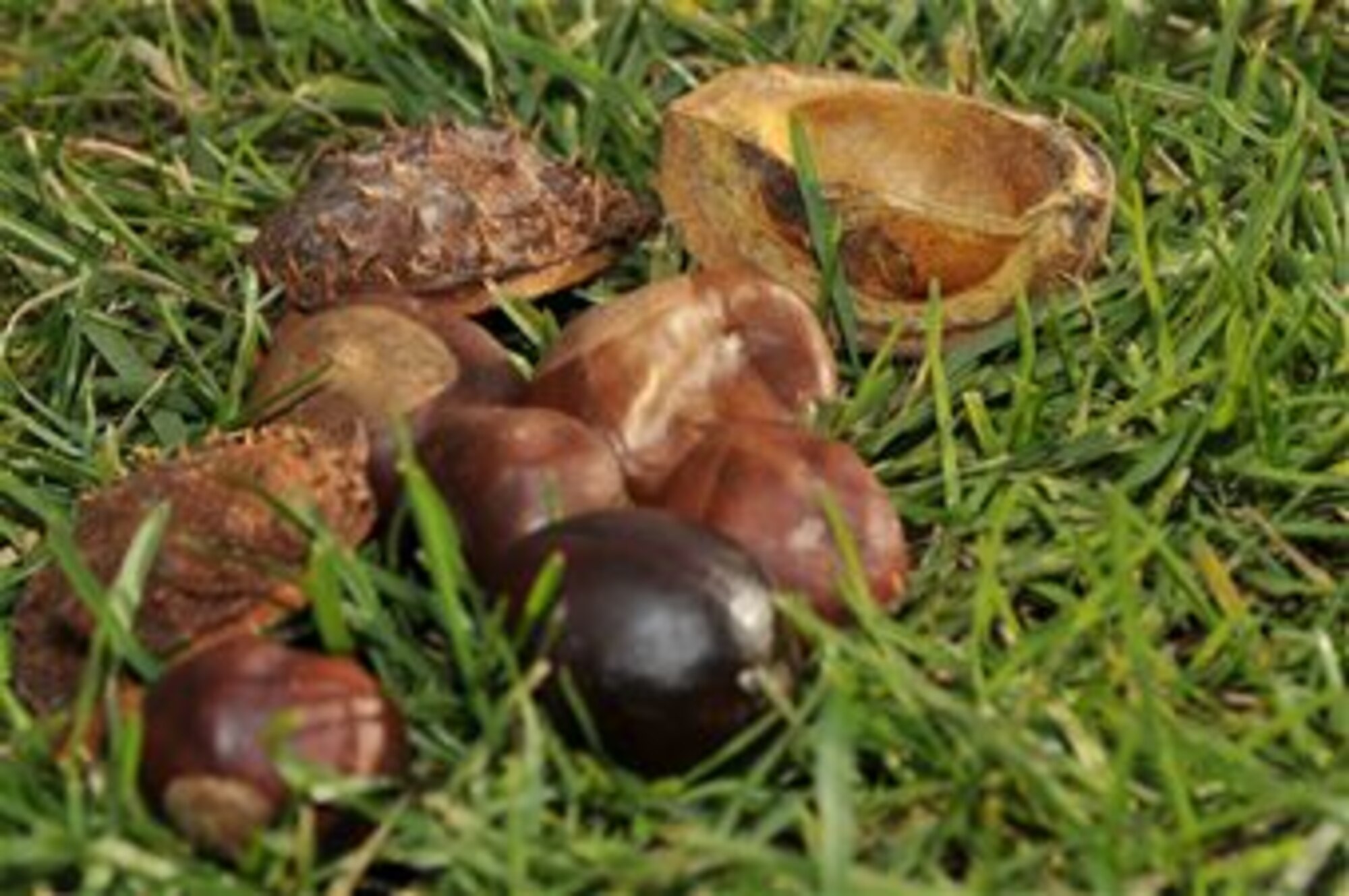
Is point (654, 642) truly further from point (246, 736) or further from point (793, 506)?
point (246, 736)

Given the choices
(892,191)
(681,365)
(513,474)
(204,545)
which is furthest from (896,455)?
(204,545)

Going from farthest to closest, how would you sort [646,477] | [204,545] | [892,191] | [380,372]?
1. [892,191]
2. [380,372]
3. [646,477]
4. [204,545]

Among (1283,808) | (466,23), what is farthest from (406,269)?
(1283,808)

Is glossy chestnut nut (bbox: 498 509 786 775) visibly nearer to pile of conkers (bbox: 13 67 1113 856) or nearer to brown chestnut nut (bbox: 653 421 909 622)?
pile of conkers (bbox: 13 67 1113 856)

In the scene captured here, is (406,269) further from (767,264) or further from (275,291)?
(767,264)

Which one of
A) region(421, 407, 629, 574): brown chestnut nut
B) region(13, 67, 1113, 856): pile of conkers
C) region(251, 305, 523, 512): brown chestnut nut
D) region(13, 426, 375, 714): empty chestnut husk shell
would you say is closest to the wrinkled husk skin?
region(13, 67, 1113, 856): pile of conkers

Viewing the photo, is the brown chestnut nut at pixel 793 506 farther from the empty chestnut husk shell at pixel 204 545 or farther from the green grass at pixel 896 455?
the empty chestnut husk shell at pixel 204 545

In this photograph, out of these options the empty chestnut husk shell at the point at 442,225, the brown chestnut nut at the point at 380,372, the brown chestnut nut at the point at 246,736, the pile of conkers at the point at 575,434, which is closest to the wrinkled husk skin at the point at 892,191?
the pile of conkers at the point at 575,434
